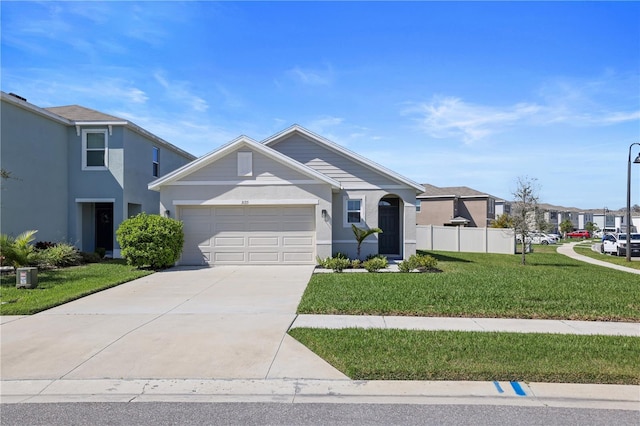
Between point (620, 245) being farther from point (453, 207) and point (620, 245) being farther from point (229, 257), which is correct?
point (229, 257)

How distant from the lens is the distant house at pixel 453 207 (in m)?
42.9

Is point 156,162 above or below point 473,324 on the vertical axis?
above

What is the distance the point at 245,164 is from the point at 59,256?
727 cm

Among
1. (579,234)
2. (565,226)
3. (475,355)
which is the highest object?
(565,226)

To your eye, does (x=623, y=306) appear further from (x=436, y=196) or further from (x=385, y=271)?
(x=436, y=196)

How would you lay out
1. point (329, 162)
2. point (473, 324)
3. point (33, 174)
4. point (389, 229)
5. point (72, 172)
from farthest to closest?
point (389, 229) → point (72, 172) → point (329, 162) → point (33, 174) → point (473, 324)

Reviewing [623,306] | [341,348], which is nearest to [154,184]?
[341,348]

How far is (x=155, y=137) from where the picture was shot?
21109 mm

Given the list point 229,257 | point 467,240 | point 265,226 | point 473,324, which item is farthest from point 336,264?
point 467,240

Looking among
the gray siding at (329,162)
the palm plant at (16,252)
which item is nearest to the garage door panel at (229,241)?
the gray siding at (329,162)

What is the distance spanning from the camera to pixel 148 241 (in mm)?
14656

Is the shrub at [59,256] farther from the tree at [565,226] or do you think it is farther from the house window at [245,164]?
the tree at [565,226]

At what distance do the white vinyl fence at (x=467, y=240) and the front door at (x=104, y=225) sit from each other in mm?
19666

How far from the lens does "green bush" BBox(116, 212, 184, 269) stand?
14.6 meters
